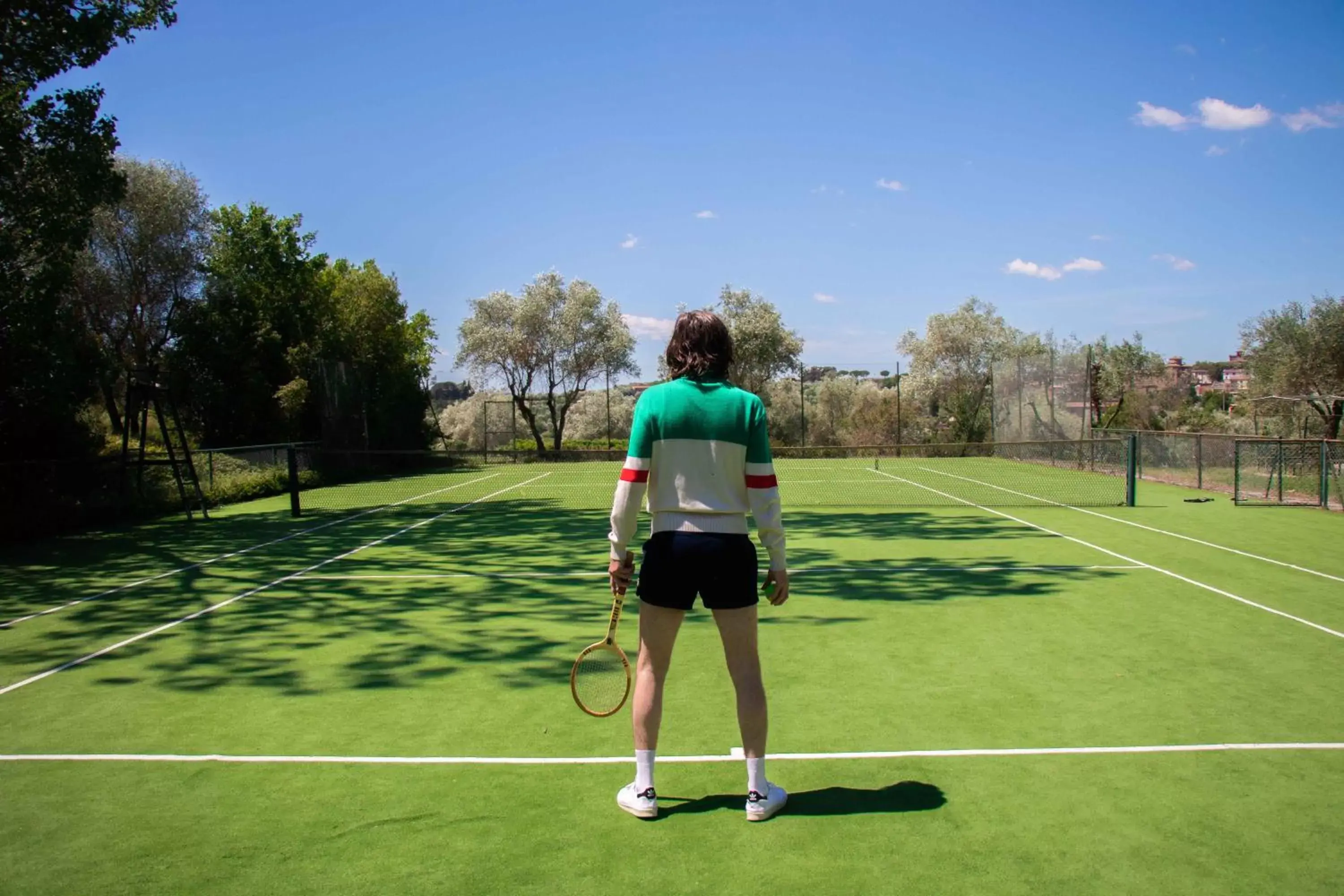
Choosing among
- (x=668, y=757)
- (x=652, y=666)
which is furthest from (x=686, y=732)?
(x=652, y=666)

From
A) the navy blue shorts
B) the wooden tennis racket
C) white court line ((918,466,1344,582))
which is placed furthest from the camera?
white court line ((918,466,1344,582))

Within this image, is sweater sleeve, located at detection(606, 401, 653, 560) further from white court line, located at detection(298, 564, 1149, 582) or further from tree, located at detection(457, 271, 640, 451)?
tree, located at detection(457, 271, 640, 451)

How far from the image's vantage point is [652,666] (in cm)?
385

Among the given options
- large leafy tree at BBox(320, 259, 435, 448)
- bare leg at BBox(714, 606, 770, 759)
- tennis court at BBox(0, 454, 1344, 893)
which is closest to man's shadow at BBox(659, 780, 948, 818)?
tennis court at BBox(0, 454, 1344, 893)

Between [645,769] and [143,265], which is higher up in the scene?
[143,265]

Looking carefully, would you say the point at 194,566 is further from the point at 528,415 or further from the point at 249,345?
the point at 528,415

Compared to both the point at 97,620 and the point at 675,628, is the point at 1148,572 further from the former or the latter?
the point at 97,620

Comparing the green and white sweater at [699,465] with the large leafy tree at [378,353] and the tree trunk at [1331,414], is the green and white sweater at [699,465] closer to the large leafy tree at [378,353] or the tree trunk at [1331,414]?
the tree trunk at [1331,414]

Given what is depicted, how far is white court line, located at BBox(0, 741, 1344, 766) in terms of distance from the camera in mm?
4637

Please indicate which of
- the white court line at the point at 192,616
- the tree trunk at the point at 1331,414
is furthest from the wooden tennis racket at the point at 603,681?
the tree trunk at the point at 1331,414

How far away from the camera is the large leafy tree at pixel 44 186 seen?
Result: 1470 cm

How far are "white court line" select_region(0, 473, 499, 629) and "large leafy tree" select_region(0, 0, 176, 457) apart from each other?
5.03 meters

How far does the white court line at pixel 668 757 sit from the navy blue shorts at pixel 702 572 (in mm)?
1271

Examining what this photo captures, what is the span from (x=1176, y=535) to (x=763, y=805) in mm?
11010
